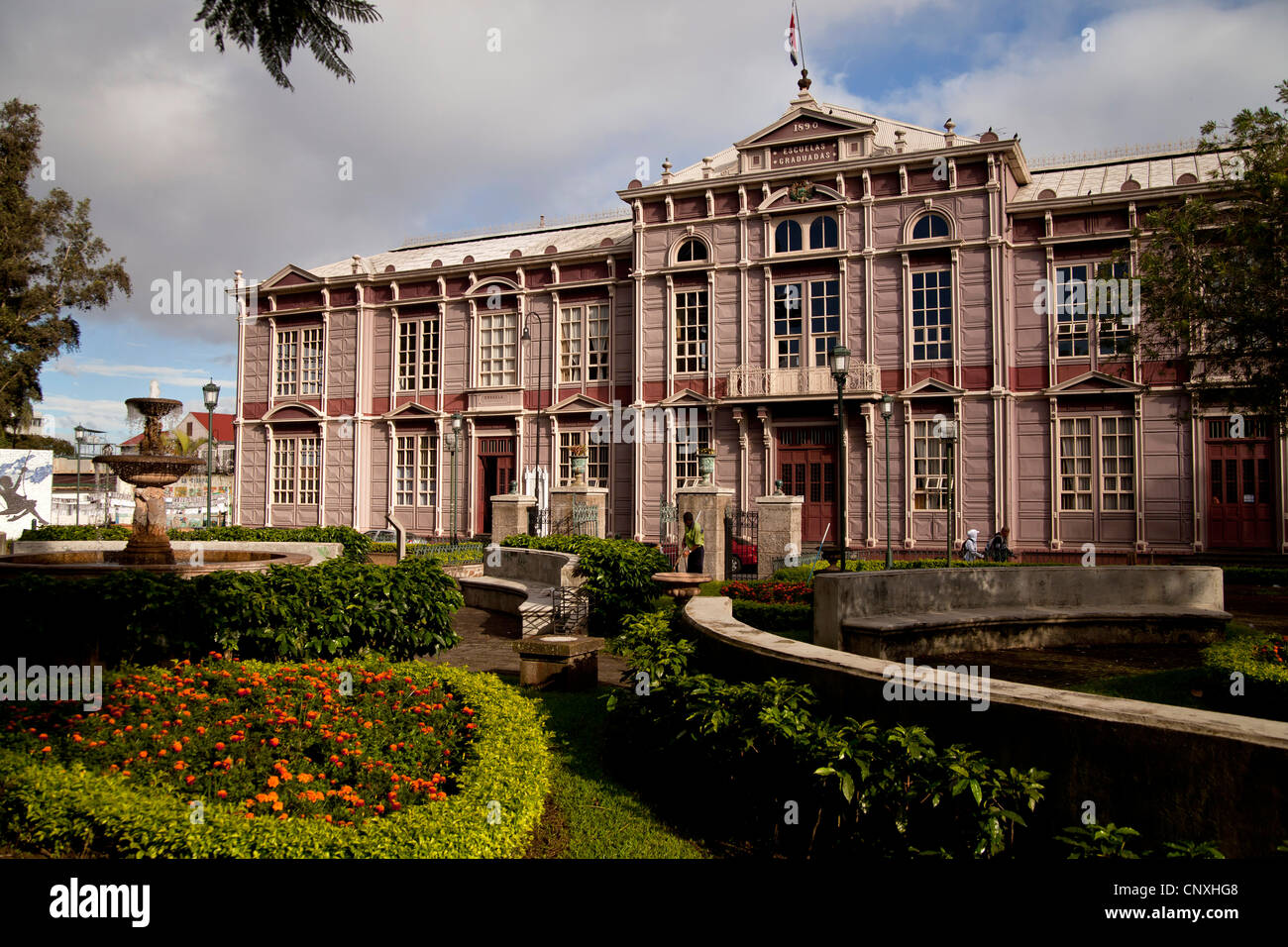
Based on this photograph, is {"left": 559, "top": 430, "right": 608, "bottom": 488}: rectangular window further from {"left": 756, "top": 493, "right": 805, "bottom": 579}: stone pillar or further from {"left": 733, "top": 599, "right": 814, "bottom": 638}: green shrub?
{"left": 733, "top": 599, "right": 814, "bottom": 638}: green shrub

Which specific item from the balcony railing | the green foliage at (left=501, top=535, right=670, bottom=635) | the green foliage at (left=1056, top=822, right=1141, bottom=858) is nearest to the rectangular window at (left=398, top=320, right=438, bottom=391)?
the balcony railing

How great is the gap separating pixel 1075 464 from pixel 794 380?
827 cm

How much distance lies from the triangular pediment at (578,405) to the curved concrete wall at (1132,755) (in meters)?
23.3

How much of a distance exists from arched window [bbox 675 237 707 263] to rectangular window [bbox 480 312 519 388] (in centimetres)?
685

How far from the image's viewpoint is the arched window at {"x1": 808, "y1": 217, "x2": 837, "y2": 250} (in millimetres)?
24781

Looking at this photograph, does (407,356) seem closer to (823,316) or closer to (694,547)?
(823,316)

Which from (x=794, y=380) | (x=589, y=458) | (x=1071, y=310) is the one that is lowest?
(x=589, y=458)

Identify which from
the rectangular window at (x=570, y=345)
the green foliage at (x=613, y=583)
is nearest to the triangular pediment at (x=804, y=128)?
the rectangular window at (x=570, y=345)

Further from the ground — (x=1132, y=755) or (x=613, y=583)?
(x=1132, y=755)

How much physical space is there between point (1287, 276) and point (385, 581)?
1572cm

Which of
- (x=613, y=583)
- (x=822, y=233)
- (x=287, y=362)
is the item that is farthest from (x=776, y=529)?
(x=287, y=362)

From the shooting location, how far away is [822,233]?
24.9 metres

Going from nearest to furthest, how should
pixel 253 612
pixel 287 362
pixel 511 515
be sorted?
pixel 253 612 → pixel 511 515 → pixel 287 362
